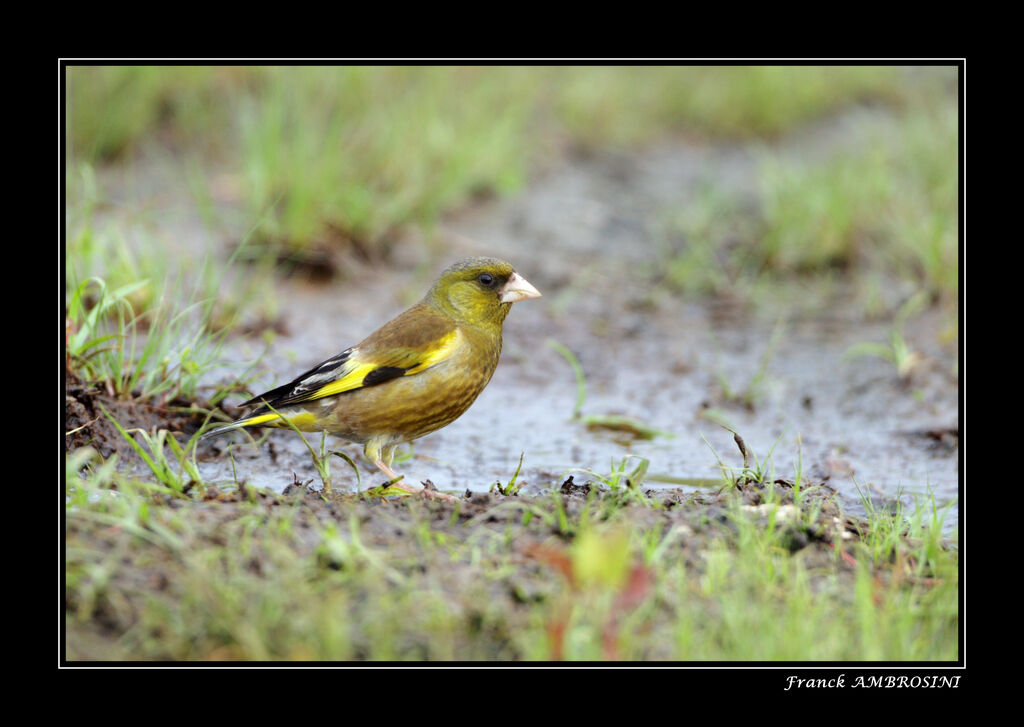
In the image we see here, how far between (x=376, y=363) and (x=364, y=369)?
58 millimetres

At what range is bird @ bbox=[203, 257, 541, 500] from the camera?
481cm

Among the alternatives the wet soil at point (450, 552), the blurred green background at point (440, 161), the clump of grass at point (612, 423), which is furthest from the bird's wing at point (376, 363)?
the blurred green background at point (440, 161)

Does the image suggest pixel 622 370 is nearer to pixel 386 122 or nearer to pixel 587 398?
pixel 587 398

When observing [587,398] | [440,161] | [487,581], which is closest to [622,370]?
[587,398]

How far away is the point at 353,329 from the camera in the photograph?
7.02 meters

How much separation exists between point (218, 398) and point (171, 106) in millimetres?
4558

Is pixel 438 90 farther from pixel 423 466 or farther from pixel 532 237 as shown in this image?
pixel 423 466

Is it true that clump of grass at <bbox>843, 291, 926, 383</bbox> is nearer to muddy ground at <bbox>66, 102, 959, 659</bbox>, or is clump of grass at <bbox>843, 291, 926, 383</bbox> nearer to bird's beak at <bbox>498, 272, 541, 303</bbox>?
muddy ground at <bbox>66, 102, 959, 659</bbox>

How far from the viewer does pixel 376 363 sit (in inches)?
192

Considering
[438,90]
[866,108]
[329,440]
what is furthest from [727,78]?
[329,440]

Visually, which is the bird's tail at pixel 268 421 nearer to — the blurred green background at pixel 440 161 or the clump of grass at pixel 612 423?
the clump of grass at pixel 612 423

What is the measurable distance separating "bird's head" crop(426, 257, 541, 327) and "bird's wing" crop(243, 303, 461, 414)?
0.24m

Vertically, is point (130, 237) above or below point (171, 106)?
below

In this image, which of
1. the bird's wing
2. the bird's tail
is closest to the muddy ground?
the bird's tail
